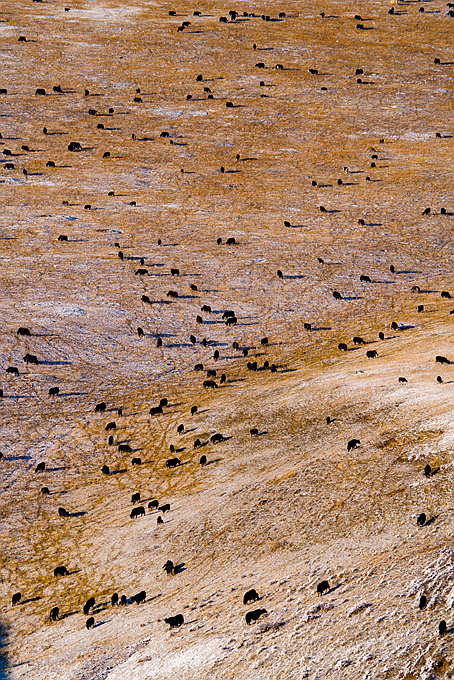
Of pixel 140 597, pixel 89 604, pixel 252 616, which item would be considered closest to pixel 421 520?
pixel 252 616

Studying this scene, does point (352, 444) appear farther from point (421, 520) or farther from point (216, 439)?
point (216, 439)

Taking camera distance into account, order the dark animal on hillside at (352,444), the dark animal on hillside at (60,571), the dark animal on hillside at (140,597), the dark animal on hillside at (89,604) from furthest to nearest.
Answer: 1. the dark animal on hillside at (352,444)
2. the dark animal on hillside at (60,571)
3. the dark animal on hillside at (89,604)
4. the dark animal on hillside at (140,597)

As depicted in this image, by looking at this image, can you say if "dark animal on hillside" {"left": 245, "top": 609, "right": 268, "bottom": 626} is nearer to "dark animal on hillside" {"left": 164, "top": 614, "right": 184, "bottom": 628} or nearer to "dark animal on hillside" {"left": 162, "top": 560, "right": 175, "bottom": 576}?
"dark animal on hillside" {"left": 164, "top": 614, "right": 184, "bottom": 628}

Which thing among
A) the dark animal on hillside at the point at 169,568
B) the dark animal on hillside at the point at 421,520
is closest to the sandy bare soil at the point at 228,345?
the dark animal on hillside at the point at 169,568

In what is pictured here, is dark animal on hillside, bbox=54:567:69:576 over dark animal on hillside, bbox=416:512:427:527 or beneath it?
beneath

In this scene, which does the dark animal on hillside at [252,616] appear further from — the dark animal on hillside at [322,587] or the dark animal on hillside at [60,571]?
the dark animal on hillside at [60,571]

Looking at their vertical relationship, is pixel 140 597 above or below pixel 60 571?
above

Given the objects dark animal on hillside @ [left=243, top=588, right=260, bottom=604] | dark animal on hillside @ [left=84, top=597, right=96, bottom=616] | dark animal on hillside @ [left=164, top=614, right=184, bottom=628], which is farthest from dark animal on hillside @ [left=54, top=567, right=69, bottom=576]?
dark animal on hillside @ [left=243, top=588, right=260, bottom=604]

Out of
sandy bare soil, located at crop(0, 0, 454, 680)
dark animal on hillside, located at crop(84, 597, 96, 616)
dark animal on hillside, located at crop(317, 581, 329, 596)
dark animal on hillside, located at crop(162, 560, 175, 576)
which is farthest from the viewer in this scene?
dark animal on hillside, located at crop(162, 560, 175, 576)

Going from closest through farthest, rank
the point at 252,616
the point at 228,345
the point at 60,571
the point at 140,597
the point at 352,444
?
the point at 252,616, the point at 140,597, the point at 60,571, the point at 352,444, the point at 228,345
